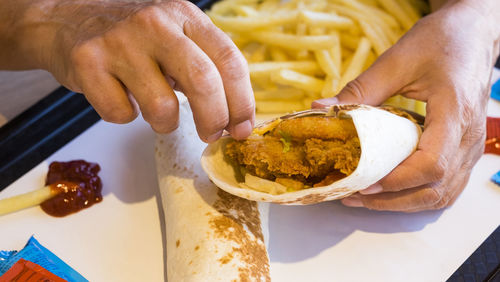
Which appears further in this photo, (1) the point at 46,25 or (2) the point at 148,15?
(1) the point at 46,25

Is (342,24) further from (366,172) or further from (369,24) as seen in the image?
(366,172)

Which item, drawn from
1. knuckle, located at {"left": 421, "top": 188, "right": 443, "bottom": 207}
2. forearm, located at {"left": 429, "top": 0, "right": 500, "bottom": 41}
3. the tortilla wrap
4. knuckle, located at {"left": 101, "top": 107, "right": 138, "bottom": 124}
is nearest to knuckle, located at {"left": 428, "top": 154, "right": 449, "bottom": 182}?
knuckle, located at {"left": 421, "top": 188, "right": 443, "bottom": 207}

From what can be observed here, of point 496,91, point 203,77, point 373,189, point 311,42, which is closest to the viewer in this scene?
point 203,77

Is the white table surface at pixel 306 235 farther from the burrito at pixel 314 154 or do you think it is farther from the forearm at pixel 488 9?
the forearm at pixel 488 9

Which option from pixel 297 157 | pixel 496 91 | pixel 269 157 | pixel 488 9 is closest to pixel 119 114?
pixel 269 157

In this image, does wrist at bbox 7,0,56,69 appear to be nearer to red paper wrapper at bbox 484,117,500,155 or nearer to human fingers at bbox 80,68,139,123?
human fingers at bbox 80,68,139,123

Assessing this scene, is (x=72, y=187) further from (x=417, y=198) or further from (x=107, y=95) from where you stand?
(x=417, y=198)
